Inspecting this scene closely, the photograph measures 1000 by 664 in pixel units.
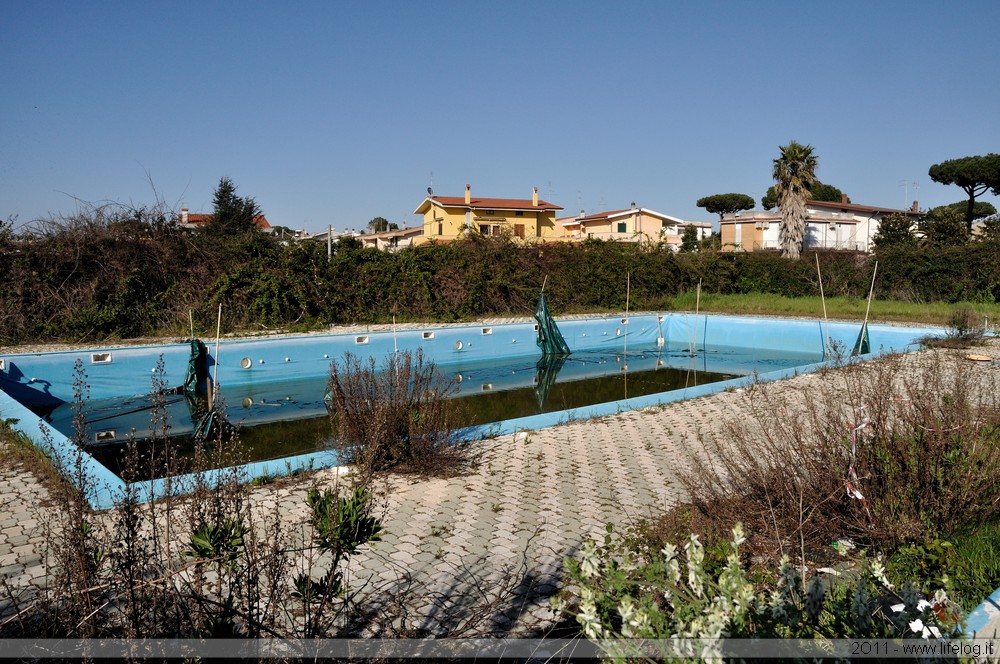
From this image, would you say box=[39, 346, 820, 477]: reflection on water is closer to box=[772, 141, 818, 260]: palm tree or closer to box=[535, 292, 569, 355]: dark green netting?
box=[535, 292, 569, 355]: dark green netting

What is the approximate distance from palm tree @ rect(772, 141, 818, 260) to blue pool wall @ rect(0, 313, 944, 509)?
8.38 m

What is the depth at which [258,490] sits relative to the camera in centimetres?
502

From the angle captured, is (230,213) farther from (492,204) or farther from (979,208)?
(979,208)

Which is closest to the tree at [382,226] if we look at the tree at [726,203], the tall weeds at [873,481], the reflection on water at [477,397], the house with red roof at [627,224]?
the house with red roof at [627,224]

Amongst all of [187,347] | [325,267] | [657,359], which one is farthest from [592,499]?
[325,267]

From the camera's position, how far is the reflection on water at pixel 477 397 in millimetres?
8211

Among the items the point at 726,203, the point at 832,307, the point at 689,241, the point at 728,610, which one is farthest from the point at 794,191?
the point at 726,203

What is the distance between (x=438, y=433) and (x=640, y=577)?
3.23 metres

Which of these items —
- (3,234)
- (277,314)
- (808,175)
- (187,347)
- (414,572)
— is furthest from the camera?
(808,175)

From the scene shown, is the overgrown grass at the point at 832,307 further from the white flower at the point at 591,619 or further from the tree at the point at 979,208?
the tree at the point at 979,208

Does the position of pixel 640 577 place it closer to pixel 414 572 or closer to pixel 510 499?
pixel 414 572

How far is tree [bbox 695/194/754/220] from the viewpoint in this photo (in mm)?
59844

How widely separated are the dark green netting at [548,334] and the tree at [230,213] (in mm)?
7350

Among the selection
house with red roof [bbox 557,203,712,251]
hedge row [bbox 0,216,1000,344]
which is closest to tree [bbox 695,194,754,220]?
house with red roof [bbox 557,203,712,251]
